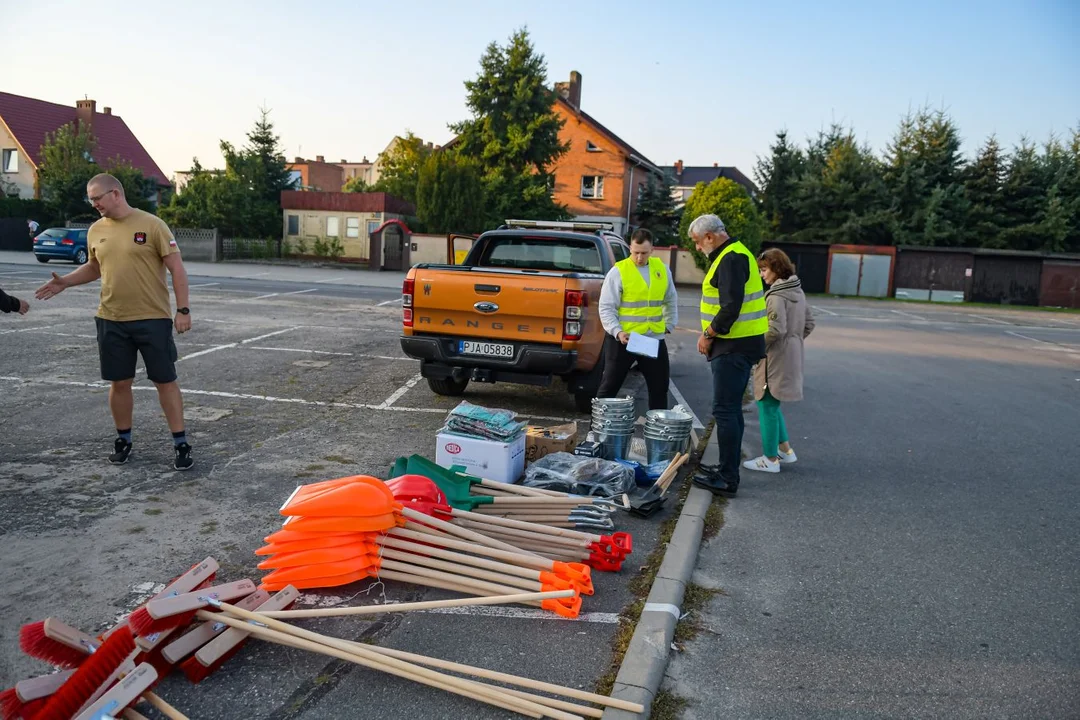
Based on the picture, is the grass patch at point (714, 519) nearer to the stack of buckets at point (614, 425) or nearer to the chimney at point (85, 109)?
the stack of buckets at point (614, 425)

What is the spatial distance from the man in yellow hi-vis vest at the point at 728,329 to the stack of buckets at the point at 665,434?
18.2 inches

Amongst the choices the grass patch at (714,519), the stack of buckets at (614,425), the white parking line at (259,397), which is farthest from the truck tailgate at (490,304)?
the grass patch at (714,519)

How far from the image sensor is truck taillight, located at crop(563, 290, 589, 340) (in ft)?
25.3

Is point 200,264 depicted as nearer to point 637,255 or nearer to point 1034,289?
point 637,255

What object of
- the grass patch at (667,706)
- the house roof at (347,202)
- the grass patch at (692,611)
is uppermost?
the house roof at (347,202)

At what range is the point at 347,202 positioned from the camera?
41938 millimetres

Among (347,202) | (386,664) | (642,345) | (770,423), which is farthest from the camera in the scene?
(347,202)

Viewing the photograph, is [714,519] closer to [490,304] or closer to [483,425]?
[483,425]

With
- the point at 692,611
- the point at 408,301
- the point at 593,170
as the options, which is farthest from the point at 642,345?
the point at 593,170

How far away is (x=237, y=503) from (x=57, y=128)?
183ft

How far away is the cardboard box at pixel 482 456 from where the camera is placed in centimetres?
578

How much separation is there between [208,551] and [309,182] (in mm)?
86171

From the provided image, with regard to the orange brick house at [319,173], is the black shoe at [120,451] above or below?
below

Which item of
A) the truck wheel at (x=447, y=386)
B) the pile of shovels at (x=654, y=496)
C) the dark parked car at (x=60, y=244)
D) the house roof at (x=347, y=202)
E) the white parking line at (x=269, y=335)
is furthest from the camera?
the house roof at (x=347, y=202)
